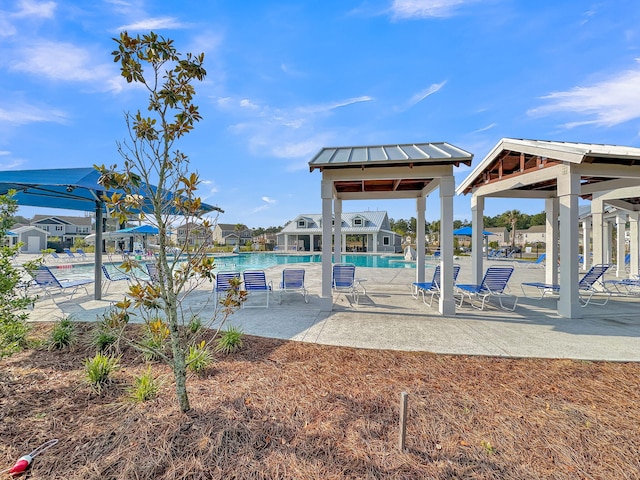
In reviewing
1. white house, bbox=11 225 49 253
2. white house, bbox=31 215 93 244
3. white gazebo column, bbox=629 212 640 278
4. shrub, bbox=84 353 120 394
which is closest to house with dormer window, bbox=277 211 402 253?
white gazebo column, bbox=629 212 640 278

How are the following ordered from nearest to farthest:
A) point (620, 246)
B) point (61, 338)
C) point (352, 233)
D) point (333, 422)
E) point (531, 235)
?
point (333, 422) < point (61, 338) < point (620, 246) < point (352, 233) < point (531, 235)

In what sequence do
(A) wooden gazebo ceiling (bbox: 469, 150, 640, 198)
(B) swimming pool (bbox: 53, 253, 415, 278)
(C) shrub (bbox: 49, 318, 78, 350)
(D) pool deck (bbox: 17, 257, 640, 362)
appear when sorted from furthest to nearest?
(B) swimming pool (bbox: 53, 253, 415, 278)
(A) wooden gazebo ceiling (bbox: 469, 150, 640, 198)
(D) pool deck (bbox: 17, 257, 640, 362)
(C) shrub (bbox: 49, 318, 78, 350)

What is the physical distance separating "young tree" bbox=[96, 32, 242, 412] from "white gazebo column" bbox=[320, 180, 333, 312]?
4690mm

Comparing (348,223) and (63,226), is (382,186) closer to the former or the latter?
(348,223)

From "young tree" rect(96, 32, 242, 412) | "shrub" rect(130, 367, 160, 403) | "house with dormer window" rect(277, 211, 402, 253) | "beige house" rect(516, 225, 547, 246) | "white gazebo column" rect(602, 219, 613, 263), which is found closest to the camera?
"young tree" rect(96, 32, 242, 412)

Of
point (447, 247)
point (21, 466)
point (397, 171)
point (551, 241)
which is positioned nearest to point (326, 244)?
point (397, 171)

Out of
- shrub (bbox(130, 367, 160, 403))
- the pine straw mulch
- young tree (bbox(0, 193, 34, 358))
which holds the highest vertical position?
young tree (bbox(0, 193, 34, 358))

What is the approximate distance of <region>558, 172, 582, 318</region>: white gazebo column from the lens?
6485 millimetres

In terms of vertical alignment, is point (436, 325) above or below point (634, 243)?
below

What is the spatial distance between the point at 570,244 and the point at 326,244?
5.66 meters

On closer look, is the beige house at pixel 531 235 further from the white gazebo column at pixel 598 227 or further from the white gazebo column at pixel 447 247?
the white gazebo column at pixel 447 247

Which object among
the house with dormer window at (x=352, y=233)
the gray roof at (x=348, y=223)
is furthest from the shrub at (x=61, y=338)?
the gray roof at (x=348, y=223)

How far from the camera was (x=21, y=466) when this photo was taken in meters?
2.09

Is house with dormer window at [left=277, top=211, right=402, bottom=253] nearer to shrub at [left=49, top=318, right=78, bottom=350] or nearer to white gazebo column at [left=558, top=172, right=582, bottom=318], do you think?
white gazebo column at [left=558, top=172, right=582, bottom=318]
